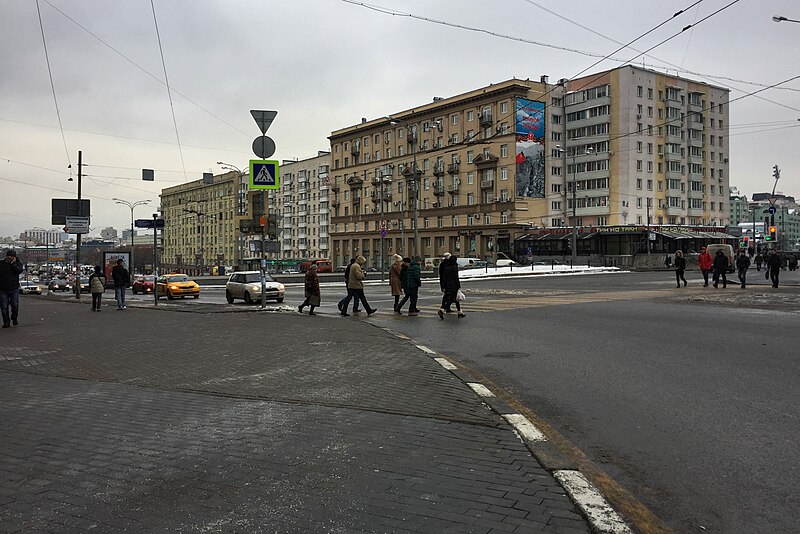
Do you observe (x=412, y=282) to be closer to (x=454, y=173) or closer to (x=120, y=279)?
(x=120, y=279)

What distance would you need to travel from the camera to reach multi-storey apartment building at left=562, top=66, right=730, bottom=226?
3100 inches

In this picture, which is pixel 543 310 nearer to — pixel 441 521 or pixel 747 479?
pixel 747 479

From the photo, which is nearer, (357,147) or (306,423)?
(306,423)

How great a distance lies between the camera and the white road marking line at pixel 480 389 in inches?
Answer: 279

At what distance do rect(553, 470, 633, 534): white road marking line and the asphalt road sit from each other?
0.14m

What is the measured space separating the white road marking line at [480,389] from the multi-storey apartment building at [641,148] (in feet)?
248

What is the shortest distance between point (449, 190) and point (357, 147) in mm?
23687

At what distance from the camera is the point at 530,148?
256ft

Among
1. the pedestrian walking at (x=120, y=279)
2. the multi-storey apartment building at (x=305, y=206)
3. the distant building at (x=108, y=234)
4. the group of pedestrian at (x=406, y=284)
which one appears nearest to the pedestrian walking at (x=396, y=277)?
the group of pedestrian at (x=406, y=284)

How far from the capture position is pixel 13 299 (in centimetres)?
1570

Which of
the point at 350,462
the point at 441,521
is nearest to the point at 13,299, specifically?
the point at 350,462

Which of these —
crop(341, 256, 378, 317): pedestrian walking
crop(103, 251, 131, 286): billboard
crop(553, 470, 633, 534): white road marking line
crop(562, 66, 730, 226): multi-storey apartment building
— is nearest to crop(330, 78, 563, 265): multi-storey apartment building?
crop(562, 66, 730, 226): multi-storey apartment building

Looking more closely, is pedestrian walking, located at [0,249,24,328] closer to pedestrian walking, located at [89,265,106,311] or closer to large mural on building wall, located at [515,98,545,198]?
pedestrian walking, located at [89,265,106,311]

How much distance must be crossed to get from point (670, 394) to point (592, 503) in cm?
369
